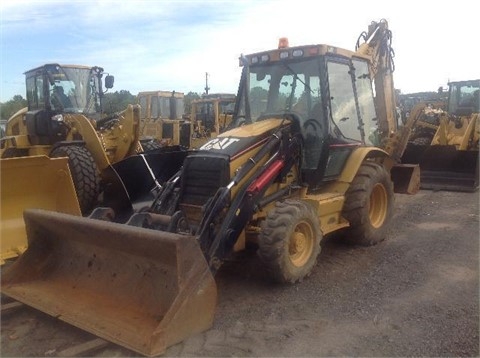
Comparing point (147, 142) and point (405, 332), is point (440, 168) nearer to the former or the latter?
point (147, 142)

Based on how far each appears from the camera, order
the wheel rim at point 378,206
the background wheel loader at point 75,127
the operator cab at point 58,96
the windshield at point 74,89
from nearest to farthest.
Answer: the wheel rim at point 378,206 → the background wheel loader at point 75,127 → the operator cab at point 58,96 → the windshield at point 74,89

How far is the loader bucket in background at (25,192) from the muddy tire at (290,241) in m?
2.29

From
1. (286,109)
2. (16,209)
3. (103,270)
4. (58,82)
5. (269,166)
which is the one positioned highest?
(58,82)

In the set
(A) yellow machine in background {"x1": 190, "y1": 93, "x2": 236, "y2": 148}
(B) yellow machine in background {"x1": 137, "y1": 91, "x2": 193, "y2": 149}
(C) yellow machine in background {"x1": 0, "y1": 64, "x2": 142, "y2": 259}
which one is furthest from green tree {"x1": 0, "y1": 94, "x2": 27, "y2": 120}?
(C) yellow machine in background {"x1": 0, "y1": 64, "x2": 142, "y2": 259}

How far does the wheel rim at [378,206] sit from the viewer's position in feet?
21.7

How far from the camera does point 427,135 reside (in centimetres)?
1254

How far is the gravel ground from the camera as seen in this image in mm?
3756

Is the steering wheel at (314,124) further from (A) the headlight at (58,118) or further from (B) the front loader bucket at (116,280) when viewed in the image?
(A) the headlight at (58,118)

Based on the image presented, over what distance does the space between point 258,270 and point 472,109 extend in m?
10.4

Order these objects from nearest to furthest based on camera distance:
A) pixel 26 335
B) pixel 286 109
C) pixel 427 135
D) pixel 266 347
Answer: pixel 266 347 → pixel 26 335 → pixel 286 109 → pixel 427 135

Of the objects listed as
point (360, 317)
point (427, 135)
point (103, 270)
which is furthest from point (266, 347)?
point (427, 135)

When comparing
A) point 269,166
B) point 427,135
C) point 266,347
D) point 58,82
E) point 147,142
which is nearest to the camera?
point 266,347

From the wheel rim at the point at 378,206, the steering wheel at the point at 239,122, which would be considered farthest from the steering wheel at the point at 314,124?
the wheel rim at the point at 378,206

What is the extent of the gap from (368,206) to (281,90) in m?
1.80
